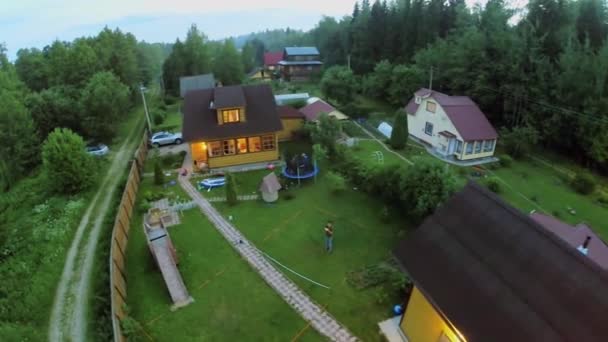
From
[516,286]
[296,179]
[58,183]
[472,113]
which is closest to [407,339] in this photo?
[516,286]

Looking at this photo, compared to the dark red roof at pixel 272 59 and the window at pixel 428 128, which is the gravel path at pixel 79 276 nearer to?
the window at pixel 428 128

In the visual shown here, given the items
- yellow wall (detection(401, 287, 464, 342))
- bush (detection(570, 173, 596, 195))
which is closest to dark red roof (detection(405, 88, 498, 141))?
bush (detection(570, 173, 596, 195))

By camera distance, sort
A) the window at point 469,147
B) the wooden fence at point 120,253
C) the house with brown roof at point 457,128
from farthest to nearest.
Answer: the house with brown roof at point 457,128 < the window at point 469,147 < the wooden fence at point 120,253

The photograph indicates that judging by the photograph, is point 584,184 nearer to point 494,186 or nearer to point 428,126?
point 494,186

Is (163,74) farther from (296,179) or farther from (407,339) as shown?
(407,339)

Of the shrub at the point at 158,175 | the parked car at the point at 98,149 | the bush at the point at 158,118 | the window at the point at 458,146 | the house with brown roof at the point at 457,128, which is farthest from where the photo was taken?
the bush at the point at 158,118

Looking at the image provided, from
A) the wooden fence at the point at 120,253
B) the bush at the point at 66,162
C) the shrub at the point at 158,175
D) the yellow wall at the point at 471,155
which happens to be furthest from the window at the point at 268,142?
the yellow wall at the point at 471,155
